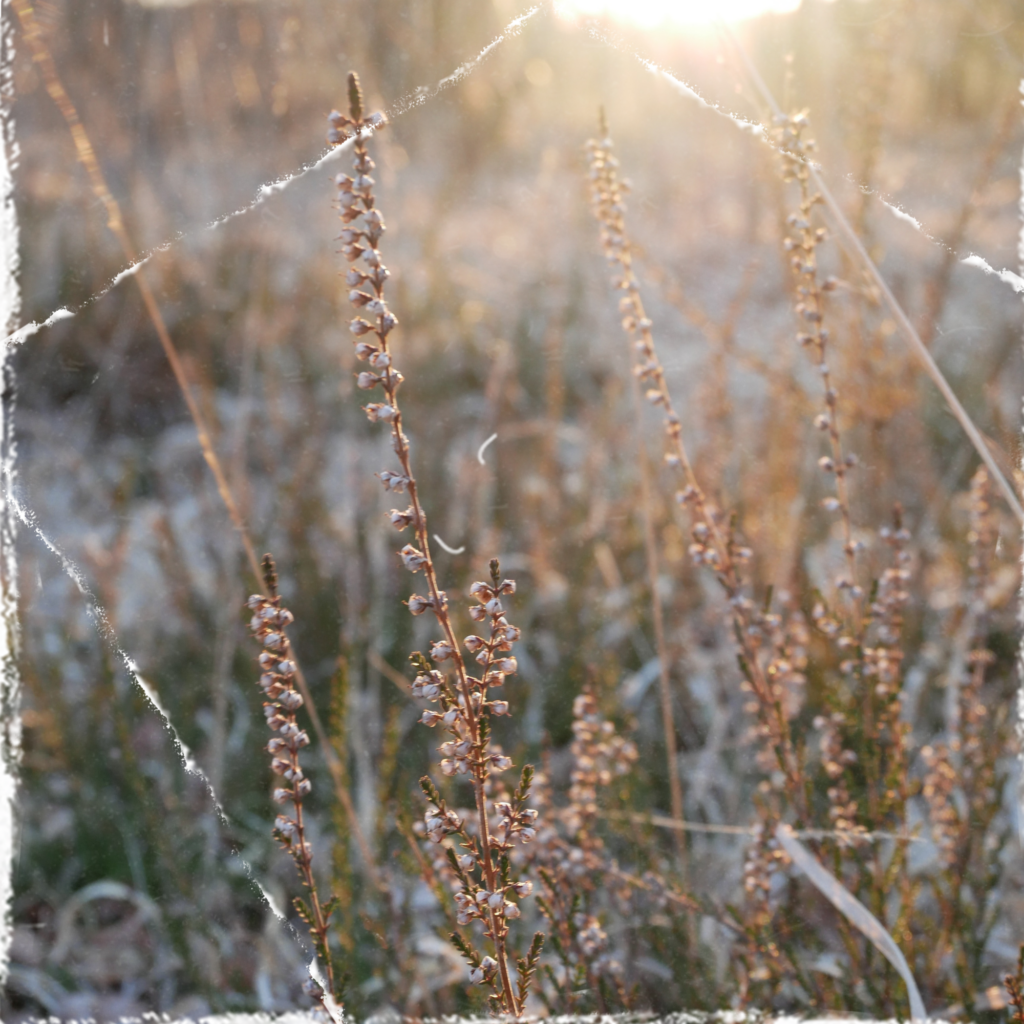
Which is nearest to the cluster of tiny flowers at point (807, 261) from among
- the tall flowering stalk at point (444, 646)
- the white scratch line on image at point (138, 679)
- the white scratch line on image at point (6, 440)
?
the tall flowering stalk at point (444, 646)

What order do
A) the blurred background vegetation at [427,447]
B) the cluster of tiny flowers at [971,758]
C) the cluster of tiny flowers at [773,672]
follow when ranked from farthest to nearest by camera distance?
1. the blurred background vegetation at [427,447]
2. the cluster of tiny flowers at [971,758]
3. the cluster of tiny flowers at [773,672]

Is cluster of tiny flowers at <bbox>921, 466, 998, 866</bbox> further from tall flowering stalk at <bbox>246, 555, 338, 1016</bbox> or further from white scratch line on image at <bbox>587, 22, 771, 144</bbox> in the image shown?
tall flowering stalk at <bbox>246, 555, 338, 1016</bbox>

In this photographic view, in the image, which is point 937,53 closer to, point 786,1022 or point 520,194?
point 520,194

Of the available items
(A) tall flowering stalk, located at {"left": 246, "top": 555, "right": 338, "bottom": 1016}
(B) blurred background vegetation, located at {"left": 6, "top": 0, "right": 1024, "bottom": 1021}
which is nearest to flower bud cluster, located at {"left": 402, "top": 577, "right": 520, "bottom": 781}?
(A) tall flowering stalk, located at {"left": 246, "top": 555, "right": 338, "bottom": 1016}

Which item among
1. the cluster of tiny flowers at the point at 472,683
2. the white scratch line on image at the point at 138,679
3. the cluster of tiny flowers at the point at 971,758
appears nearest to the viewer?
the cluster of tiny flowers at the point at 472,683

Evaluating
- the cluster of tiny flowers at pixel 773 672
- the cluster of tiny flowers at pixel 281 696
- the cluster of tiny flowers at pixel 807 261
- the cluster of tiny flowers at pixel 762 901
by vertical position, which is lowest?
the cluster of tiny flowers at pixel 762 901

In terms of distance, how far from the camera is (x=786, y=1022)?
42.3 inches

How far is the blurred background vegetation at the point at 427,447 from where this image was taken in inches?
60.2

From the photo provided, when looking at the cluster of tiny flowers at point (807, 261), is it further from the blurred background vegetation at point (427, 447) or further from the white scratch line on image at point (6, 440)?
the white scratch line on image at point (6, 440)

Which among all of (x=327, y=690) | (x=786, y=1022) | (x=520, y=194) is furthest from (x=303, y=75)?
(x=786, y=1022)

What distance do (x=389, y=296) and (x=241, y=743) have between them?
214 cm

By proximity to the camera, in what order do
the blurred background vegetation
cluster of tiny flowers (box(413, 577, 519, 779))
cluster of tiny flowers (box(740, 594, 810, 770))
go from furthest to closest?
the blurred background vegetation
cluster of tiny flowers (box(740, 594, 810, 770))
cluster of tiny flowers (box(413, 577, 519, 779))

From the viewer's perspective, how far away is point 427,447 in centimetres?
282

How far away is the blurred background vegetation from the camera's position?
5.01 feet
